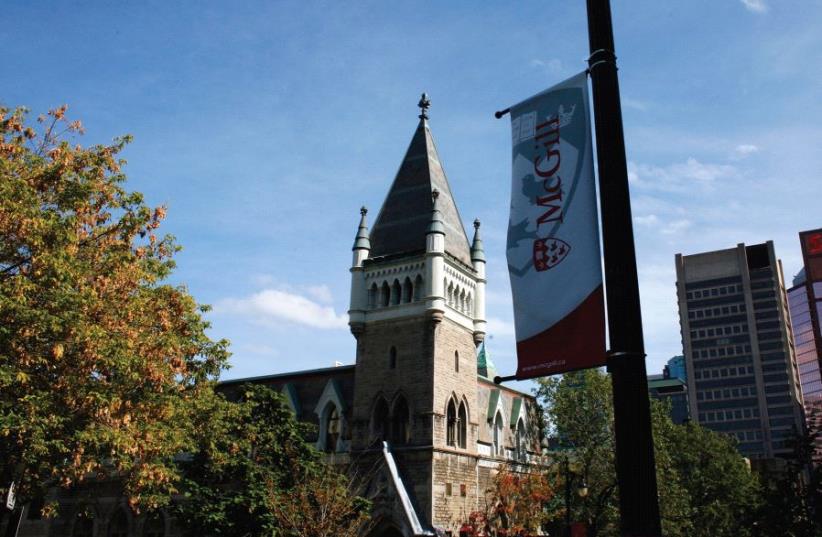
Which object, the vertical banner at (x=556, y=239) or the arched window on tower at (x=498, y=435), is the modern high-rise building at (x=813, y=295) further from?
the vertical banner at (x=556, y=239)

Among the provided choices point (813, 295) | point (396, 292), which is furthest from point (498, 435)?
point (813, 295)

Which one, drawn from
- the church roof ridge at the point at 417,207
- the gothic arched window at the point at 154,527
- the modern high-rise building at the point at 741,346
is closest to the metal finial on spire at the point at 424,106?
the church roof ridge at the point at 417,207

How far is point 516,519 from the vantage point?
119ft

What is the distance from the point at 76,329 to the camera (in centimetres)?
1961

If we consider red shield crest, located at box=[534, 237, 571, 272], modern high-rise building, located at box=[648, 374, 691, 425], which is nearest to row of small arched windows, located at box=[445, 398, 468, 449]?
red shield crest, located at box=[534, 237, 571, 272]

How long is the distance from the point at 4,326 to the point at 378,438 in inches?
839

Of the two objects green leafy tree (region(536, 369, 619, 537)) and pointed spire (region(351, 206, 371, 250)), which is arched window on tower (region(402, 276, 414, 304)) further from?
green leafy tree (region(536, 369, 619, 537))

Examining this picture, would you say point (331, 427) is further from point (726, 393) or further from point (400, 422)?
point (726, 393)

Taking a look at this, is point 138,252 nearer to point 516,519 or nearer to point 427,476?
point 427,476

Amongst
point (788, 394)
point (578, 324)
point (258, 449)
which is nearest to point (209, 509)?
point (258, 449)

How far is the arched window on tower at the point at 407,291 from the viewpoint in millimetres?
39222

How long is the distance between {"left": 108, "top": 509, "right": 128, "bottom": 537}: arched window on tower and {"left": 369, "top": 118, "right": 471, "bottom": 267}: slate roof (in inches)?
919

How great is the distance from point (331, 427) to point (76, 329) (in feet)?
74.8

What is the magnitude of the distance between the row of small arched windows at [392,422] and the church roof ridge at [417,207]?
8.64 metres
